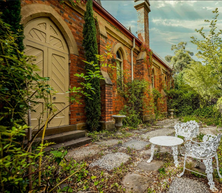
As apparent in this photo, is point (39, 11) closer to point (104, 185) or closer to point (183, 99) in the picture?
point (104, 185)

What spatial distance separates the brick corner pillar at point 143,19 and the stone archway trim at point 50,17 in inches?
237

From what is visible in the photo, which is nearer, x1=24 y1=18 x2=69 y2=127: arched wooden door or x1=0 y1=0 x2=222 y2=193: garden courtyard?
x1=0 y1=0 x2=222 y2=193: garden courtyard

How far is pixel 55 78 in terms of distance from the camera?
4066 millimetres

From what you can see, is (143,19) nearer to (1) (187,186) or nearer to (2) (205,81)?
(2) (205,81)

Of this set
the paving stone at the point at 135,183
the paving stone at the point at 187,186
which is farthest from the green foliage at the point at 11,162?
the paving stone at the point at 187,186

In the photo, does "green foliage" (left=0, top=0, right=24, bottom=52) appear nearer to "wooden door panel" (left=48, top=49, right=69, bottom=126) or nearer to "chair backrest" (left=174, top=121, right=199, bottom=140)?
"wooden door panel" (left=48, top=49, right=69, bottom=126)

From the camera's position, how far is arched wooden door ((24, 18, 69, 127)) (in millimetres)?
3527

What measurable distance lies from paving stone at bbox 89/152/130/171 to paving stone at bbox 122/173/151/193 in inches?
15.4

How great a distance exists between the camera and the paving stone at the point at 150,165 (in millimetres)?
2449

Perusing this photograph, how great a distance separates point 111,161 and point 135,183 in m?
0.78

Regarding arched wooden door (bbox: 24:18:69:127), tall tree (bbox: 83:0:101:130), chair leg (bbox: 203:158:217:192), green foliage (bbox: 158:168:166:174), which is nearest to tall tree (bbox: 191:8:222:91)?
tall tree (bbox: 83:0:101:130)

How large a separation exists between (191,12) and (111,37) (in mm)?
7041

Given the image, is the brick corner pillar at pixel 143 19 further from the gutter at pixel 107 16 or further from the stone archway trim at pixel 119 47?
the stone archway trim at pixel 119 47

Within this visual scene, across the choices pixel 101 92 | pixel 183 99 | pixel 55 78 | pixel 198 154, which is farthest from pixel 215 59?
pixel 55 78
